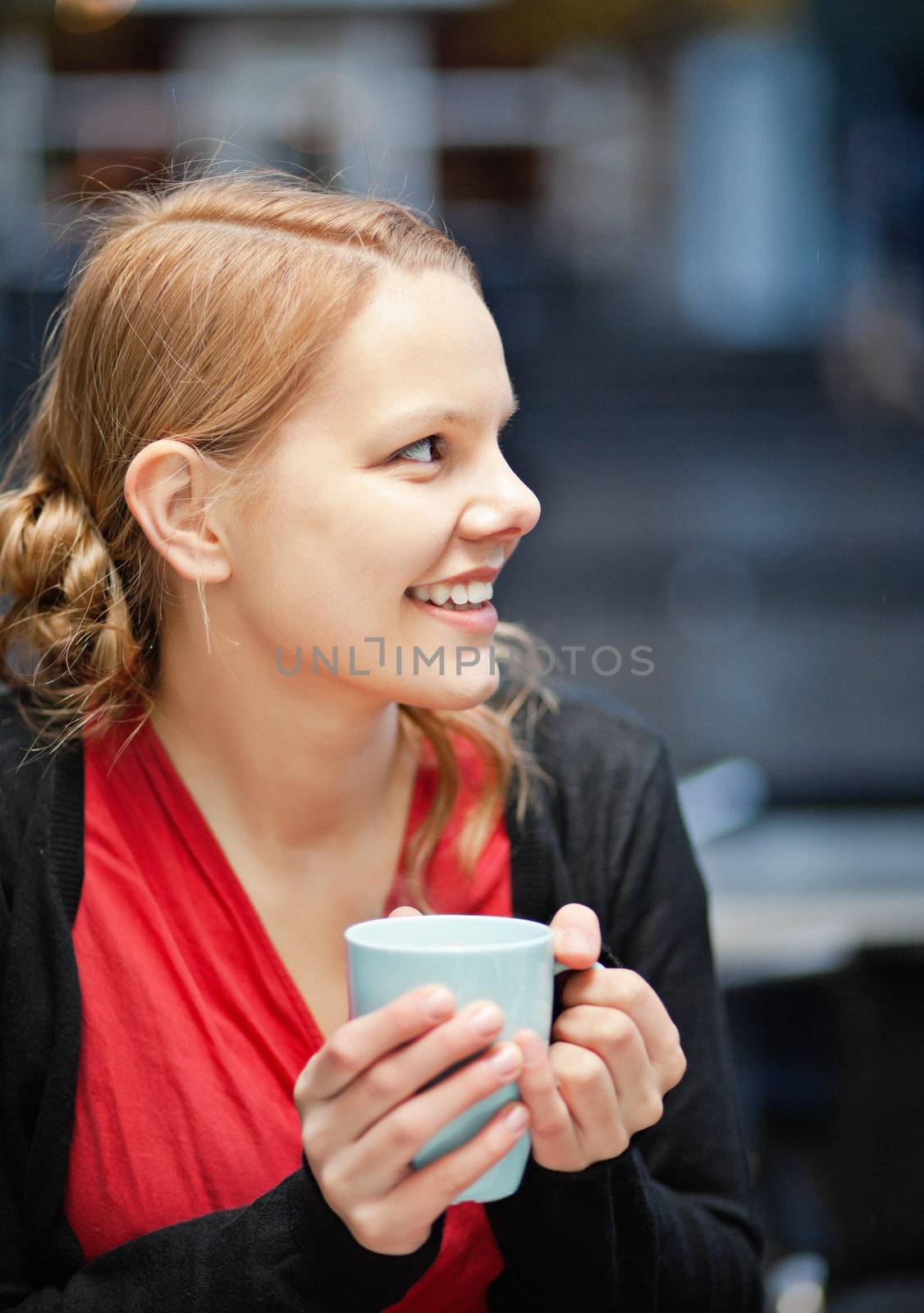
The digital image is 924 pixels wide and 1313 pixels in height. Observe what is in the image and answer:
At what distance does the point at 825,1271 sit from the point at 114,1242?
772 mm

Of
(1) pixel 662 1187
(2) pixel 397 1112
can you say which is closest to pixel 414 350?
(2) pixel 397 1112

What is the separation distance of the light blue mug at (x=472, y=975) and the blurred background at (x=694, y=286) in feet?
4.79

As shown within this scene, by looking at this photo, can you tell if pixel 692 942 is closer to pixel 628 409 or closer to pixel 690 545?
pixel 690 545

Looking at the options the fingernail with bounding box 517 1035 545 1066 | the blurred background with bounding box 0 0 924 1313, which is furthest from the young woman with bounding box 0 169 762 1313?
the blurred background with bounding box 0 0 924 1313

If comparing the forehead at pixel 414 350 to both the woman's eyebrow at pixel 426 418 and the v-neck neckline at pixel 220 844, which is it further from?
the v-neck neckline at pixel 220 844

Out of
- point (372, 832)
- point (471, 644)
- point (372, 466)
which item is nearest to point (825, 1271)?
point (372, 832)

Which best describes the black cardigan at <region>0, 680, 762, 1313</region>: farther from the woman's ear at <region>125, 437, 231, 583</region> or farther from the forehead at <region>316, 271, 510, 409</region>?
the forehead at <region>316, 271, 510, 409</region>

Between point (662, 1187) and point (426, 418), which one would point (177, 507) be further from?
point (662, 1187)

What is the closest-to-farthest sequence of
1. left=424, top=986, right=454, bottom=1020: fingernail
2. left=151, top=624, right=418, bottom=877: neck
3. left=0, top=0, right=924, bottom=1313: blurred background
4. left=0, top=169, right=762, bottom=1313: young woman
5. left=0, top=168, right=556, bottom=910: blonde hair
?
left=424, top=986, right=454, bottom=1020: fingernail → left=0, top=169, right=762, bottom=1313: young woman → left=0, top=168, right=556, bottom=910: blonde hair → left=151, top=624, right=418, bottom=877: neck → left=0, top=0, right=924, bottom=1313: blurred background

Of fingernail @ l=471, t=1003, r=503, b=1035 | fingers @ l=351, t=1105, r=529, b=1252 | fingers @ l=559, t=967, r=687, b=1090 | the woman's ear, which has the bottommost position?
fingers @ l=351, t=1105, r=529, b=1252

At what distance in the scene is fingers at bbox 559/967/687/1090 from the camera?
70 cm

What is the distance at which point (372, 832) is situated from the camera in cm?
98

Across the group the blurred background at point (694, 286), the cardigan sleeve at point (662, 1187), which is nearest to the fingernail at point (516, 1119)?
the cardigan sleeve at point (662, 1187)

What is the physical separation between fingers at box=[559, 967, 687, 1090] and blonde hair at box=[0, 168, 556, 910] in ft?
0.83
